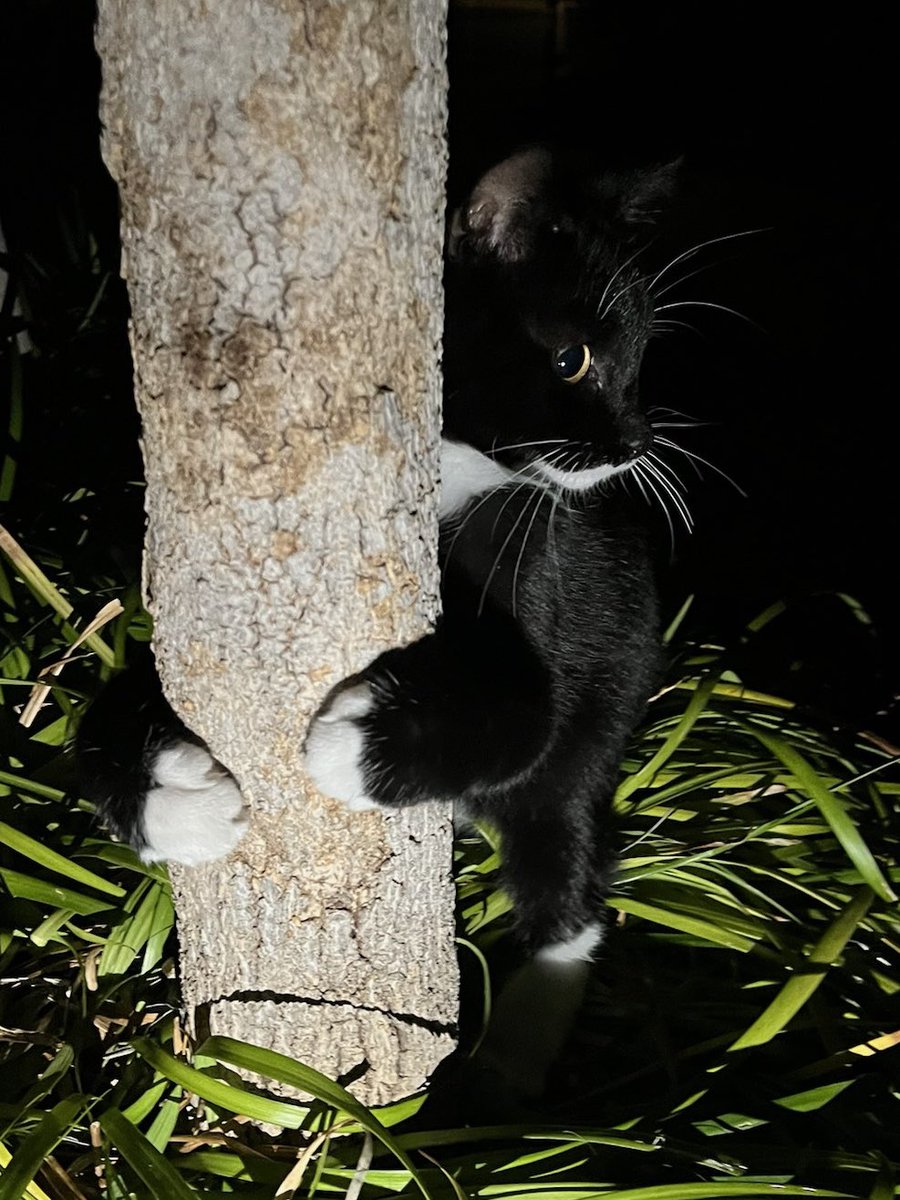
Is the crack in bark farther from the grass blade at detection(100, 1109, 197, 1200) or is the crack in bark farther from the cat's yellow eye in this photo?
the cat's yellow eye

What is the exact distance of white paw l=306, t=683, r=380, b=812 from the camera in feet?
3.29

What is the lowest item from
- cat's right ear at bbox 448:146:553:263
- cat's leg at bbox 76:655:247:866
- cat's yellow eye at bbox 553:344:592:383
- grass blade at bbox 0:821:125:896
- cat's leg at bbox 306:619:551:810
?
grass blade at bbox 0:821:125:896

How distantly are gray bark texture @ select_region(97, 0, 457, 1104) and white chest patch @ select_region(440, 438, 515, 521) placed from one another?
0.29m

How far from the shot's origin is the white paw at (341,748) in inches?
39.5

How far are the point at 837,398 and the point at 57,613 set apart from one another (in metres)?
2.23

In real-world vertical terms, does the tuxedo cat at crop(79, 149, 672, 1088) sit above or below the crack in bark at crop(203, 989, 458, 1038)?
above

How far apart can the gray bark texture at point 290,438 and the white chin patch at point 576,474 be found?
280 mm

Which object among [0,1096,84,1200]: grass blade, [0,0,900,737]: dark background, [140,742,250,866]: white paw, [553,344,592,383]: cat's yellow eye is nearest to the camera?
[0,1096,84,1200]: grass blade

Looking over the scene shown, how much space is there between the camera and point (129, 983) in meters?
1.25

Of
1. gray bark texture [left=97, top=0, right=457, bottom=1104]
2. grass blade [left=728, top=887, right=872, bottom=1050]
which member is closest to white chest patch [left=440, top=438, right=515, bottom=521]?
gray bark texture [left=97, top=0, right=457, bottom=1104]

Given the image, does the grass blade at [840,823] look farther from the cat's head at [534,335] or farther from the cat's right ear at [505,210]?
the cat's right ear at [505,210]

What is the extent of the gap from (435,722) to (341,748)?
0.44 feet

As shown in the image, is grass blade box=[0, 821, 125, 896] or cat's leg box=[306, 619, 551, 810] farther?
grass blade box=[0, 821, 125, 896]

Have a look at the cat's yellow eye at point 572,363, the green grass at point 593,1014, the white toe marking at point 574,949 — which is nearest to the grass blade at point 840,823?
the green grass at point 593,1014
